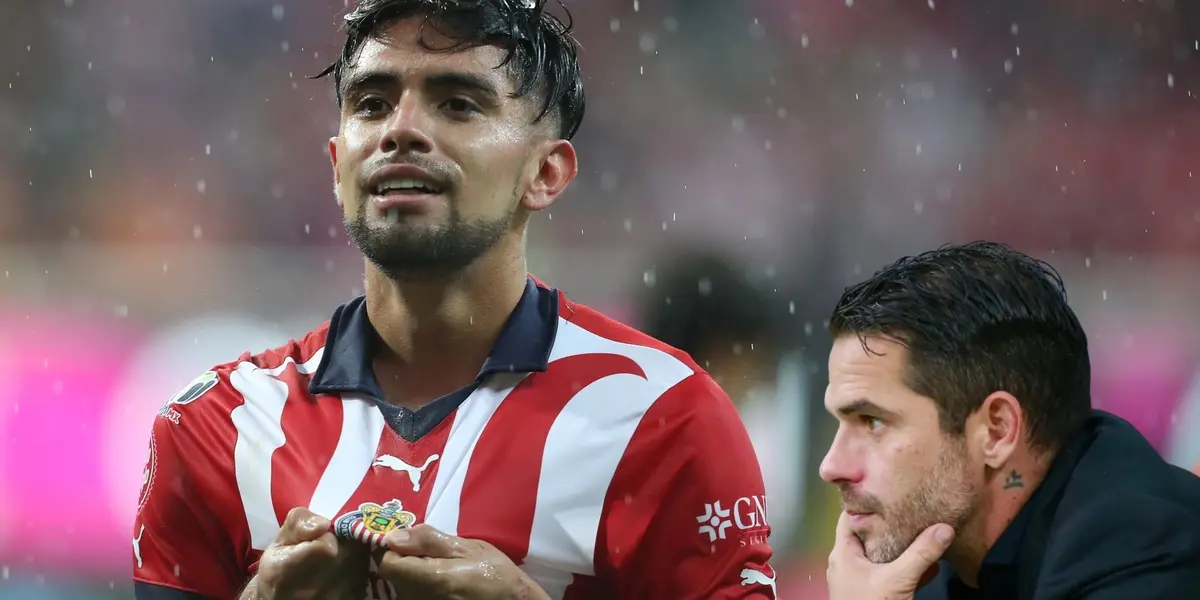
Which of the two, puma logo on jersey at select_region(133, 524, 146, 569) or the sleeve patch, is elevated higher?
the sleeve patch

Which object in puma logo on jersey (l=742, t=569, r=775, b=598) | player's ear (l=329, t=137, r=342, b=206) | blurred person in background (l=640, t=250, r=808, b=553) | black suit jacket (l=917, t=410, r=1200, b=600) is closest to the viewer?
black suit jacket (l=917, t=410, r=1200, b=600)

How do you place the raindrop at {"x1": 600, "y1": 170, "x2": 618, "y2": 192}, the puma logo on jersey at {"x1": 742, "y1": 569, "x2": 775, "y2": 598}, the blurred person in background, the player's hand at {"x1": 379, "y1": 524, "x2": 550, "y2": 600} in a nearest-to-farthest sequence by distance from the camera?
the player's hand at {"x1": 379, "y1": 524, "x2": 550, "y2": 600}
the puma logo on jersey at {"x1": 742, "y1": 569, "x2": 775, "y2": 598}
the blurred person in background
the raindrop at {"x1": 600, "y1": 170, "x2": 618, "y2": 192}

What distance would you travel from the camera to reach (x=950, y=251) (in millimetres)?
1961

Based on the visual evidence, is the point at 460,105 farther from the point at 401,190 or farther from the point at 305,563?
the point at 305,563

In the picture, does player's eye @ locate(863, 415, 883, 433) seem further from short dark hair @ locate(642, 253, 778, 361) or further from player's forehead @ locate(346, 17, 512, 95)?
short dark hair @ locate(642, 253, 778, 361)

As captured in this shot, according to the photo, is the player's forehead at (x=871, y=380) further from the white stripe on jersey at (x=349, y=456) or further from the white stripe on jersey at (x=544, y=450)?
the white stripe on jersey at (x=349, y=456)

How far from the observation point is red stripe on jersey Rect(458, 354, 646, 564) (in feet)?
6.15

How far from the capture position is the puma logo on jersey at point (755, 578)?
1.93 metres

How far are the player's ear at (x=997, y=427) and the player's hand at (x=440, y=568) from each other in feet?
2.39

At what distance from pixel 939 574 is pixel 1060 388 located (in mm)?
381

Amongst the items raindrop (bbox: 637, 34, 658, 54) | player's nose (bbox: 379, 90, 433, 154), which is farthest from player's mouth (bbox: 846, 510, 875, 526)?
raindrop (bbox: 637, 34, 658, 54)

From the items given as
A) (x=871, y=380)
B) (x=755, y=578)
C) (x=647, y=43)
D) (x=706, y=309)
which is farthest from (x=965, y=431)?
(x=647, y=43)

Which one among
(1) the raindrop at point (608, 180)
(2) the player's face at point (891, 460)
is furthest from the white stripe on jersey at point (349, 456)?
(1) the raindrop at point (608, 180)

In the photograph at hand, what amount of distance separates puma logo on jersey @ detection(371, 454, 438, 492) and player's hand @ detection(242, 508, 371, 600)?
15 centimetres
